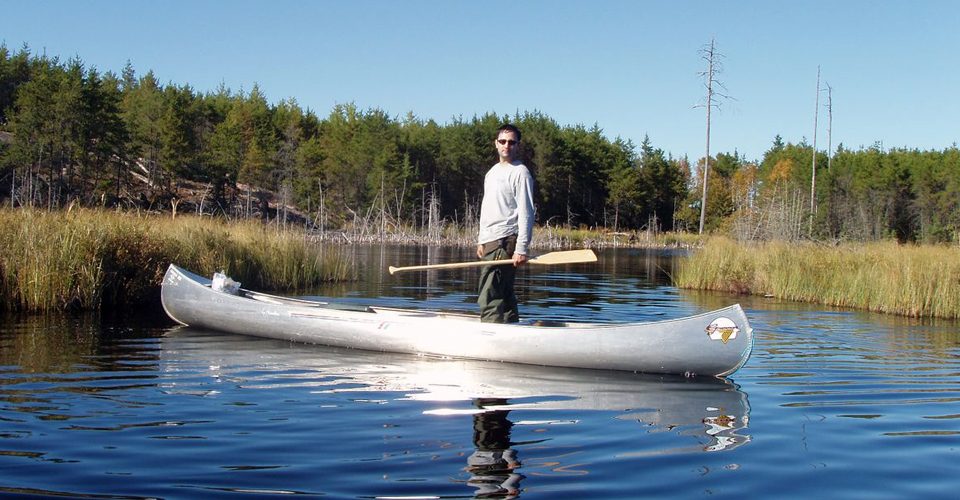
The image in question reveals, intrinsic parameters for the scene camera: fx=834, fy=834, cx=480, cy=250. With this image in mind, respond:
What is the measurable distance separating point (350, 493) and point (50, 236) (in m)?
7.77

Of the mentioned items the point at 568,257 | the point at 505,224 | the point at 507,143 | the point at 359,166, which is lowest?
the point at 568,257

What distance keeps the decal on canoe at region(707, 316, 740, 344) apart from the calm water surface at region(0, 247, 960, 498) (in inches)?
17.5

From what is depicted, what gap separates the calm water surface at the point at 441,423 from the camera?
4305mm

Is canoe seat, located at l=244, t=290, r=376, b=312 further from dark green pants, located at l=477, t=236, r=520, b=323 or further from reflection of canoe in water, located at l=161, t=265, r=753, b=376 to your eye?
dark green pants, located at l=477, t=236, r=520, b=323

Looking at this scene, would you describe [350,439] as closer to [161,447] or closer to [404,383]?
[161,447]

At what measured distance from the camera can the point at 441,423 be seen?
5551mm

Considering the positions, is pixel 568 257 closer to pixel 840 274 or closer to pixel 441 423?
pixel 441 423

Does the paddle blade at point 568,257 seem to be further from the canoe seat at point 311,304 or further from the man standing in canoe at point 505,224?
the canoe seat at point 311,304

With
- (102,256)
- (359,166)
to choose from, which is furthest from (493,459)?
(359,166)

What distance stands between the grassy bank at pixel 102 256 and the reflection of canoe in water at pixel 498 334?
181 centimetres

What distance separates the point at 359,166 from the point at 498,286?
5156cm

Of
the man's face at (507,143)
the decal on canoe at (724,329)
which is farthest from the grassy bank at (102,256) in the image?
the decal on canoe at (724,329)

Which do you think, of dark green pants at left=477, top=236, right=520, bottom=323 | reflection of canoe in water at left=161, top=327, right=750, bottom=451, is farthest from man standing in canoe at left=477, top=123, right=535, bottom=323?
reflection of canoe in water at left=161, top=327, right=750, bottom=451

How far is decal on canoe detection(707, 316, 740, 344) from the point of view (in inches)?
269
